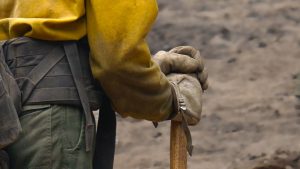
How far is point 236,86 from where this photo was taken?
24.7ft

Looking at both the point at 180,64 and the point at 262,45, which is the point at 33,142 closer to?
the point at 180,64

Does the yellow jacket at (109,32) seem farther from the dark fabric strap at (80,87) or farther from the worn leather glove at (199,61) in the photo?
the worn leather glove at (199,61)

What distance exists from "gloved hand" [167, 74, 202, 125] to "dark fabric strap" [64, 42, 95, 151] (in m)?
0.36

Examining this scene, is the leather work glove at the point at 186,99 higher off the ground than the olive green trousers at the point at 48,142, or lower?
lower

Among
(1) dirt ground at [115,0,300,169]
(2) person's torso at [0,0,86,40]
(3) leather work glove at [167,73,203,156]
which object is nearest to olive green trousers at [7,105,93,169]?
(2) person's torso at [0,0,86,40]

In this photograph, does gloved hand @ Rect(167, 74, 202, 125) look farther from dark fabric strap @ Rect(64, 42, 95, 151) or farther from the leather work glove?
dark fabric strap @ Rect(64, 42, 95, 151)

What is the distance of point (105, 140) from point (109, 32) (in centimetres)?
55

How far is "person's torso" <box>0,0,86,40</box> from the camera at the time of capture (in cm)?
317

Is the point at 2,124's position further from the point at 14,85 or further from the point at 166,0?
the point at 166,0

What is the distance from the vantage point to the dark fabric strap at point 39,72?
3178 mm

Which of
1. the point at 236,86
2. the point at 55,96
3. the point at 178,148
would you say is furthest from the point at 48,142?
the point at 236,86

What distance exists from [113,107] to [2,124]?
56 cm

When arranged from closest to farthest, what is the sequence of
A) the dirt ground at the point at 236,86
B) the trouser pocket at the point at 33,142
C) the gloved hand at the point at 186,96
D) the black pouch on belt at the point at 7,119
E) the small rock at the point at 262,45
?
the black pouch on belt at the point at 7,119
the trouser pocket at the point at 33,142
the gloved hand at the point at 186,96
the dirt ground at the point at 236,86
the small rock at the point at 262,45

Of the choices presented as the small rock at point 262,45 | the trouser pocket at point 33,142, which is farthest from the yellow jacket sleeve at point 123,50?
the small rock at point 262,45
